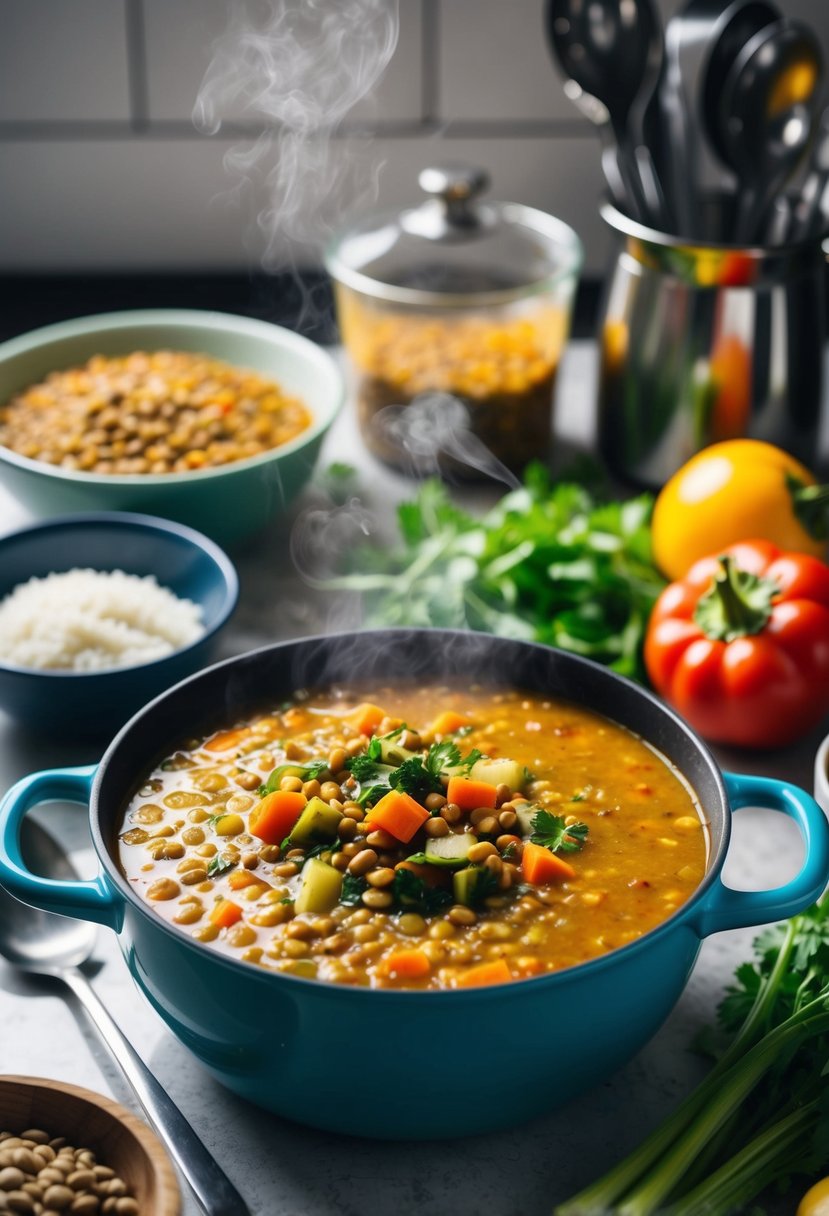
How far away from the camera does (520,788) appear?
154 cm

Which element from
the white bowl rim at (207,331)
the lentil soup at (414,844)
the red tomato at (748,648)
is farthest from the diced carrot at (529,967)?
the white bowl rim at (207,331)

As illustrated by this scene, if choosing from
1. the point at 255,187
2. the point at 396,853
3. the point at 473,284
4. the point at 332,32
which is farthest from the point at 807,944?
the point at 255,187

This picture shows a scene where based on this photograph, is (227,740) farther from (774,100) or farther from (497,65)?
(497,65)

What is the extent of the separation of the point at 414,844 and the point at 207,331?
1.58 meters

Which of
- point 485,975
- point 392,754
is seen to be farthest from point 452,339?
point 485,975

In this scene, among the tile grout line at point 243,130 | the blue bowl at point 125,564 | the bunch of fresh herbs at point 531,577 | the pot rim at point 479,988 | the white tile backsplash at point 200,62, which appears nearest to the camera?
the pot rim at point 479,988

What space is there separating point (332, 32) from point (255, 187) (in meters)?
1.11

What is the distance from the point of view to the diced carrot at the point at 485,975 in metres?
1.27

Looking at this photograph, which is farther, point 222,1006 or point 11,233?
point 11,233

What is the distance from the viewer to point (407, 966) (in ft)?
4.25

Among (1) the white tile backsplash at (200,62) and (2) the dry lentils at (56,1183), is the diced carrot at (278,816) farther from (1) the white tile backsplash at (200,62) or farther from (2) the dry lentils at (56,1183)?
(1) the white tile backsplash at (200,62)

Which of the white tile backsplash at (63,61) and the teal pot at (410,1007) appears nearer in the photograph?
the teal pot at (410,1007)

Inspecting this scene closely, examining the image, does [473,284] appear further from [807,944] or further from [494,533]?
[807,944]

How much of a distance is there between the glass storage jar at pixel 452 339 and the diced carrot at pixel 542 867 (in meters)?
1.29
